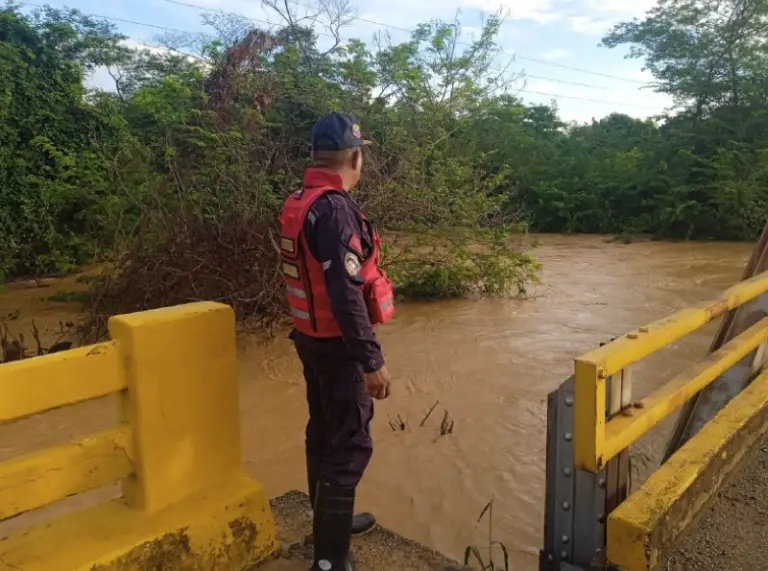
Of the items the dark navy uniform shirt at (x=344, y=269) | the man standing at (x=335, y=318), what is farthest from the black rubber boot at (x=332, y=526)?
the dark navy uniform shirt at (x=344, y=269)

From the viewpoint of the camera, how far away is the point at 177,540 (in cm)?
229

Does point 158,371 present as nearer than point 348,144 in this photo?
Yes

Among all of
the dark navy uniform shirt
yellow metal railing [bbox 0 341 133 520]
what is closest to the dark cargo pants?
the dark navy uniform shirt

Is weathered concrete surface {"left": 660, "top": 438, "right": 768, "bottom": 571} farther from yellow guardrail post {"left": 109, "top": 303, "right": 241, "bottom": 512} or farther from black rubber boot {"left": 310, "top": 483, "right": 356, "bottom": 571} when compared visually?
yellow guardrail post {"left": 109, "top": 303, "right": 241, "bottom": 512}

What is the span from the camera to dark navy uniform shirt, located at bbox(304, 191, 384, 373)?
2.26 metres

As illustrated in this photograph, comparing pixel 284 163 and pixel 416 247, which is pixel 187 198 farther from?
pixel 416 247

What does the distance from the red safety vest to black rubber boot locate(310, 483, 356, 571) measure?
1.78 feet

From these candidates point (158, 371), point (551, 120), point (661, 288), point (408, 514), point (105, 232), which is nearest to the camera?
point (158, 371)

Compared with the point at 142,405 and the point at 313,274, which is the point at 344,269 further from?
the point at 142,405

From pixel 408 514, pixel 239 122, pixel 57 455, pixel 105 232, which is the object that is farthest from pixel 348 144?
pixel 105 232

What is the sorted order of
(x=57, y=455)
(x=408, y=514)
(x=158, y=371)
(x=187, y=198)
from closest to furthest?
1. (x=57, y=455)
2. (x=158, y=371)
3. (x=408, y=514)
4. (x=187, y=198)

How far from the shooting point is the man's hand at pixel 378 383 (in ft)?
7.65

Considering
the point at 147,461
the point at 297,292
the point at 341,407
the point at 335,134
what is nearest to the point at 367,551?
the point at 341,407

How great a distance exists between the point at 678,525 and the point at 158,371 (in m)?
1.83
